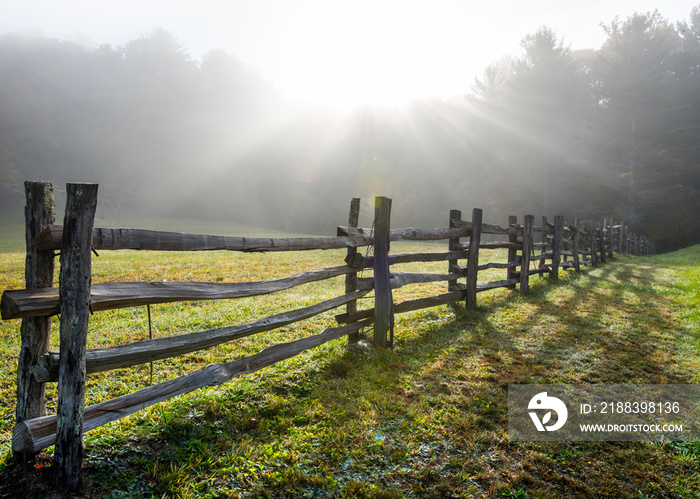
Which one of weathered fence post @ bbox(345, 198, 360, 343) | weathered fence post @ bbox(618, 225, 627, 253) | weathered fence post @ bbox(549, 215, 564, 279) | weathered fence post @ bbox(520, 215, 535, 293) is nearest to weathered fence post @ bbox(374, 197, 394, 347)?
weathered fence post @ bbox(345, 198, 360, 343)

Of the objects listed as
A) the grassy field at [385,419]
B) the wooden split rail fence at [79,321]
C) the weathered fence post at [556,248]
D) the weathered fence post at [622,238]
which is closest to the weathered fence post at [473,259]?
the grassy field at [385,419]

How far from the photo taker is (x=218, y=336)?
3201mm

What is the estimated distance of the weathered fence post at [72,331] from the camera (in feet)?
7.27

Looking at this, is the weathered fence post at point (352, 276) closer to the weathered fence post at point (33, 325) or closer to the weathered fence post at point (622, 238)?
the weathered fence post at point (33, 325)

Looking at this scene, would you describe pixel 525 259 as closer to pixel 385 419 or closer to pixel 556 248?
pixel 556 248

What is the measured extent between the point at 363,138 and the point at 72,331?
51.6 meters

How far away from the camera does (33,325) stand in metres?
2.30

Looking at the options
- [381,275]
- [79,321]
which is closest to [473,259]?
[381,275]

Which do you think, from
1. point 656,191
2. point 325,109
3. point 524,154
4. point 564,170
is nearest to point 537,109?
point 524,154

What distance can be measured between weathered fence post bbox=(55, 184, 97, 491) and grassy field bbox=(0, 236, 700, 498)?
205mm

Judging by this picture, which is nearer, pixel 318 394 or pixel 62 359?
pixel 62 359

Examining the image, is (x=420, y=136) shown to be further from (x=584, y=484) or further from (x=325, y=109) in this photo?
(x=584, y=484)

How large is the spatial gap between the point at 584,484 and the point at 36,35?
99.3 meters
